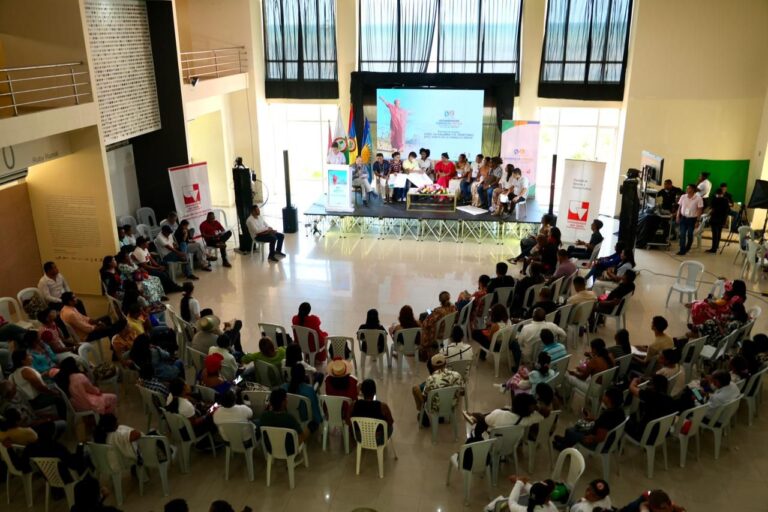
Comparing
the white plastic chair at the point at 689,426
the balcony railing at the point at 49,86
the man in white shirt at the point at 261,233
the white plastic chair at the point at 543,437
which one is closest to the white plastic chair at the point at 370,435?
the white plastic chair at the point at 543,437

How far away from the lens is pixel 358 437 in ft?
22.0

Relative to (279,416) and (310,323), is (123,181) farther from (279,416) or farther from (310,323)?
(279,416)

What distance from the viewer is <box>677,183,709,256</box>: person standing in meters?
13.3

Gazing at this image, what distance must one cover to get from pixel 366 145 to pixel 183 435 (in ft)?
38.2

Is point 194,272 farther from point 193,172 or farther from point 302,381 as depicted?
point 302,381

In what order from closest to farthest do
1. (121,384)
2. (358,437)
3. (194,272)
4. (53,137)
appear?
(358,437), (121,384), (53,137), (194,272)

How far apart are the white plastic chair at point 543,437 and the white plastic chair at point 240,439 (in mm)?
2845

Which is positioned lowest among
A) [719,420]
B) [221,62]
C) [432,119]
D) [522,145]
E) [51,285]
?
[719,420]

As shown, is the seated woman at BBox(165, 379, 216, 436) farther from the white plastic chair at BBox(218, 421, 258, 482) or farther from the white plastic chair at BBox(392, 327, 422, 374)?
the white plastic chair at BBox(392, 327, 422, 374)

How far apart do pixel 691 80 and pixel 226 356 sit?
12.8m

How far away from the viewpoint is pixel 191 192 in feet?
43.5

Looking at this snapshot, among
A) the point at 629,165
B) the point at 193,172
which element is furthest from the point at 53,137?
the point at 629,165

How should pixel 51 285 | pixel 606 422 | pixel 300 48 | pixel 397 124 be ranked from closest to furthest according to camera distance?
1. pixel 606 422
2. pixel 51 285
3. pixel 397 124
4. pixel 300 48

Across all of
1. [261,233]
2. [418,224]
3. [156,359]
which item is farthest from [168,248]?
[418,224]
